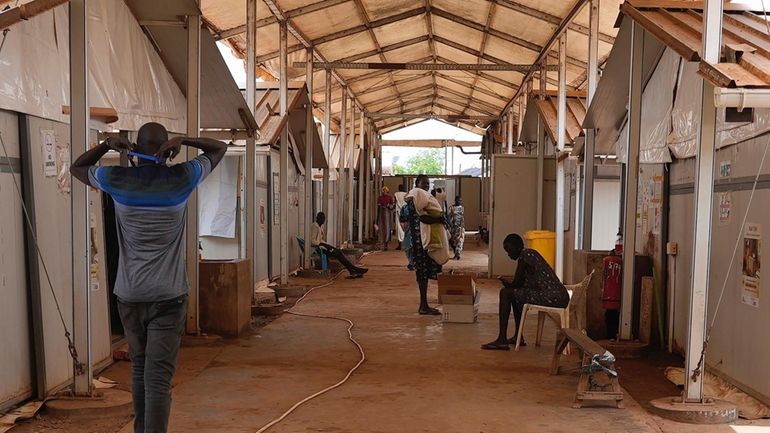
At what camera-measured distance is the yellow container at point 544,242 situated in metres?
12.4

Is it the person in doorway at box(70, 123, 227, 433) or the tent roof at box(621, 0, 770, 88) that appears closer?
the person in doorway at box(70, 123, 227, 433)

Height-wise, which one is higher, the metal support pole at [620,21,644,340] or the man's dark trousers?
the metal support pole at [620,21,644,340]

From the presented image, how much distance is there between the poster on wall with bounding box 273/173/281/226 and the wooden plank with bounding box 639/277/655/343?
6.49 m

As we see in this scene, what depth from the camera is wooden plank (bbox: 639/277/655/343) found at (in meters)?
7.53

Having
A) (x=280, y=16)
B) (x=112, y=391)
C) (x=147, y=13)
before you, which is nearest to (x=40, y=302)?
(x=112, y=391)

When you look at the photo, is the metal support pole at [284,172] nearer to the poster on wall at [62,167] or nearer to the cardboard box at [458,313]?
the cardboard box at [458,313]

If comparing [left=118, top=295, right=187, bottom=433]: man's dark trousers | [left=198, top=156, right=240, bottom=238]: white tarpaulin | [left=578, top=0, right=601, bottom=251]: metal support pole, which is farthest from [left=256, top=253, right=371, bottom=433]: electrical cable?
[left=578, top=0, right=601, bottom=251]: metal support pole

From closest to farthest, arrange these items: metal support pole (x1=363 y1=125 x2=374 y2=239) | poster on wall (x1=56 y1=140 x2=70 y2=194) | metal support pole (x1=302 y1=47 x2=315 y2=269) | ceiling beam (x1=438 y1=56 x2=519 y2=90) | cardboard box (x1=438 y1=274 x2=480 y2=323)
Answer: poster on wall (x1=56 y1=140 x2=70 y2=194), cardboard box (x1=438 y1=274 x2=480 y2=323), metal support pole (x1=302 y1=47 x2=315 y2=269), ceiling beam (x1=438 y1=56 x2=519 y2=90), metal support pole (x1=363 y1=125 x2=374 y2=239)

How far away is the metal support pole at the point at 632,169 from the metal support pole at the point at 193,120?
384 cm

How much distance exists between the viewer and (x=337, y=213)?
18.6m

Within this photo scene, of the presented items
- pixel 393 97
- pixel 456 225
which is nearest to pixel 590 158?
pixel 456 225

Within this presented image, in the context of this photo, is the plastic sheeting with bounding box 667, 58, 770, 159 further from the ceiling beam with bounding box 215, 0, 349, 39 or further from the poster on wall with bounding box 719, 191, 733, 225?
the ceiling beam with bounding box 215, 0, 349, 39

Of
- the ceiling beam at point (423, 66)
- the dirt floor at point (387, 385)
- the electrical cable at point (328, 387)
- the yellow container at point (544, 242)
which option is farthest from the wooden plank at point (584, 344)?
the ceiling beam at point (423, 66)

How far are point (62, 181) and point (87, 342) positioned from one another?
1.20 m
